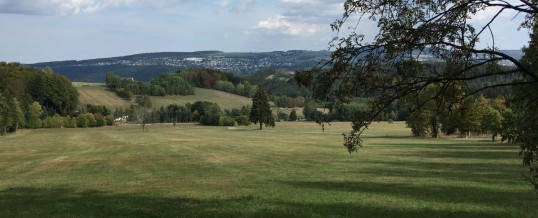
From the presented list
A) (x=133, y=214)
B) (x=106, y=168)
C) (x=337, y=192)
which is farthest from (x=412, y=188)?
(x=106, y=168)

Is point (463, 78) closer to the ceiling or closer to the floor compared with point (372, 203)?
closer to the ceiling

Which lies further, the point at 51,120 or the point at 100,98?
the point at 100,98

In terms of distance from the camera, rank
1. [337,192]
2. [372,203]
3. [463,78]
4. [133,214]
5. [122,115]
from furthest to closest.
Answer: [122,115], [337,192], [372,203], [133,214], [463,78]

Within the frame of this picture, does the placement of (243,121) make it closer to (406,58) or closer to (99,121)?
(99,121)

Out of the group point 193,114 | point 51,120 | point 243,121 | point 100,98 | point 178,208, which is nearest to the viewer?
point 178,208

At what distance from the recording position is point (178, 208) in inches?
567

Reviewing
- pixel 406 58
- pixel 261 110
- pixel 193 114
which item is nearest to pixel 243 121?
pixel 261 110

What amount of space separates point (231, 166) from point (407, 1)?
22.8m

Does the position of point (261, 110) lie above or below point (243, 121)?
above

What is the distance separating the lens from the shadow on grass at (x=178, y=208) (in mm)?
13305

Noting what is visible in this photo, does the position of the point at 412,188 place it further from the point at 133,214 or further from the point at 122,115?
the point at 122,115

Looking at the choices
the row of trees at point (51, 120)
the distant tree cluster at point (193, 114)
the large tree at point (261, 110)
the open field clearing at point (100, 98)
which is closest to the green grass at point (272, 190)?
the row of trees at point (51, 120)

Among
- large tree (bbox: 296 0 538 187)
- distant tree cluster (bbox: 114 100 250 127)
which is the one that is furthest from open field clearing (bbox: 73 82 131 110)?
large tree (bbox: 296 0 538 187)

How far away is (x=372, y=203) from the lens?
15.0 meters
